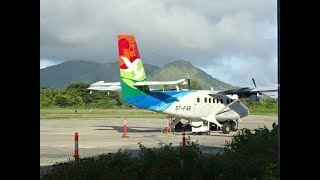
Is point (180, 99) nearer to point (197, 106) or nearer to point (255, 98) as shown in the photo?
point (197, 106)

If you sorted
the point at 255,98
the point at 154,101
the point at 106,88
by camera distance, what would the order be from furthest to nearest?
the point at 106,88 < the point at 255,98 < the point at 154,101

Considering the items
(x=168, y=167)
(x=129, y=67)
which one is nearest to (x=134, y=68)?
(x=129, y=67)

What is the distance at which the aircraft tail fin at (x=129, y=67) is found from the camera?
54.6 feet

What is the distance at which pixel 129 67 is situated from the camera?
1692cm

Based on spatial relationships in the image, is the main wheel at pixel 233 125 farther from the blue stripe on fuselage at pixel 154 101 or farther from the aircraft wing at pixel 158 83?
the aircraft wing at pixel 158 83

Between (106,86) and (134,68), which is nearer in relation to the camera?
(134,68)

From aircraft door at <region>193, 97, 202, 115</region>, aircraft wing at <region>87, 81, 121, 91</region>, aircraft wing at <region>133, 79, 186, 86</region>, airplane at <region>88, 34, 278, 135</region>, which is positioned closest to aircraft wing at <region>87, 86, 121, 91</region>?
aircraft wing at <region>87, 81, 121, 91</region>

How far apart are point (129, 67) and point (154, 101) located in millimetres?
1527

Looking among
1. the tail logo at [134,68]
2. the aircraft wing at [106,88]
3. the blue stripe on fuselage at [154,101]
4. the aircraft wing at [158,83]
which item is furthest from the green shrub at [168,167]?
the aircraft wing at [106,88]

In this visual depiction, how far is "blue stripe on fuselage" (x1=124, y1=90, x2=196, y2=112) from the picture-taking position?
55.1 feet

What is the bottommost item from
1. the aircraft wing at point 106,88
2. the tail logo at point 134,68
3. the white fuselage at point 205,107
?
the white fuselage at point 205,107
